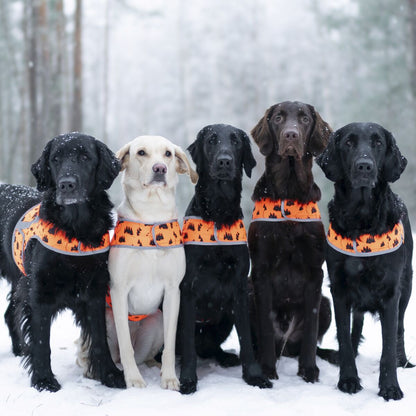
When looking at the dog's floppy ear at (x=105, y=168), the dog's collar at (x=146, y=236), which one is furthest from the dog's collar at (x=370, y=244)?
the dog's floppy ear at (x=105, y=168)

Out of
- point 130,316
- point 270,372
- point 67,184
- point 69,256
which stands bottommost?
point 270,372

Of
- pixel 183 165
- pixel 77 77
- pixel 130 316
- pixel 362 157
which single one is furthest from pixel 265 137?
pixel 77 77

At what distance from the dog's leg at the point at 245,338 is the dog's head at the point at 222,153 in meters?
0.79

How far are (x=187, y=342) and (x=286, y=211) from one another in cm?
123

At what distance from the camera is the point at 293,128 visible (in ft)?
12.9

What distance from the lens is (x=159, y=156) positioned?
3760mm

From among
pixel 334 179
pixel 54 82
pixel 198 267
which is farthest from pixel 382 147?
pixel 54 82

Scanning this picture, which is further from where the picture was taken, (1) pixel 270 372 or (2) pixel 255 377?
(1) pixel 270 372

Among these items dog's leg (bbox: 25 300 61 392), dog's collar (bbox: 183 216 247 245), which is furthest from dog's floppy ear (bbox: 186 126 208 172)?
dog's leg (bbox: 25 300 61 392)

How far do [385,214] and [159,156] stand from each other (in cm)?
164

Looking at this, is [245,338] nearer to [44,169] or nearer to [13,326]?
[44,169]

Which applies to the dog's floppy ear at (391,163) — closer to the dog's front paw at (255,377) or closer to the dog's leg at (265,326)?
the dog's leg at (265,326)

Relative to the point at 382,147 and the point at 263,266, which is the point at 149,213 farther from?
the point at 382,147

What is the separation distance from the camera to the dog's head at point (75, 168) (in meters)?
3.46
